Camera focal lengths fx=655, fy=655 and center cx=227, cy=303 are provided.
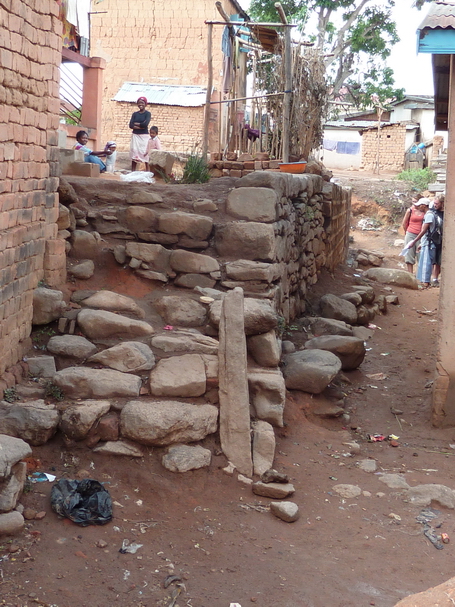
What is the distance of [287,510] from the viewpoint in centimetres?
375

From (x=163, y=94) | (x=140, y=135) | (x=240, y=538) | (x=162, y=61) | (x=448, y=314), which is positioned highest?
(x=162, y=61)

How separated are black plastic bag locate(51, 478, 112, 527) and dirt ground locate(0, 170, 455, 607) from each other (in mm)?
52

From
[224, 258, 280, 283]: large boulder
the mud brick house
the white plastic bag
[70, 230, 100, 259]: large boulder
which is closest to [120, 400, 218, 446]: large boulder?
[224, 258, 280, 283]: large boulder

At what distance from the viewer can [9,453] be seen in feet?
10.9

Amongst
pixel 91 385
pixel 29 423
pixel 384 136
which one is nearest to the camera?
pixel 29 423

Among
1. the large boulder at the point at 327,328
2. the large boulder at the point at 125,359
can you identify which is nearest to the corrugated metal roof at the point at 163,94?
the large boulder at the point at 327,328

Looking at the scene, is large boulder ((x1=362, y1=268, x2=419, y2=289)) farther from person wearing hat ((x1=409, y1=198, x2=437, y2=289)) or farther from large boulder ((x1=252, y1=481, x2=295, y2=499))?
large boulder ((x1=252, y1=481, x2=295, y2=499))

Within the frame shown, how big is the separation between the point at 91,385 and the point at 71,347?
1.61 ft

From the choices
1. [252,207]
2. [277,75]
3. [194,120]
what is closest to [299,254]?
[252,207]

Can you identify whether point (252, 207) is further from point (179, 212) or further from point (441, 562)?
point (441, 562)

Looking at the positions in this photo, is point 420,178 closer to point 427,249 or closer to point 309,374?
point 427,249

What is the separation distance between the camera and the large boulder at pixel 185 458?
3.98 metres

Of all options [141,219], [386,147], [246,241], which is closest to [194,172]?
[141,219]

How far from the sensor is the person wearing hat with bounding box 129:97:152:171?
10625 mm
